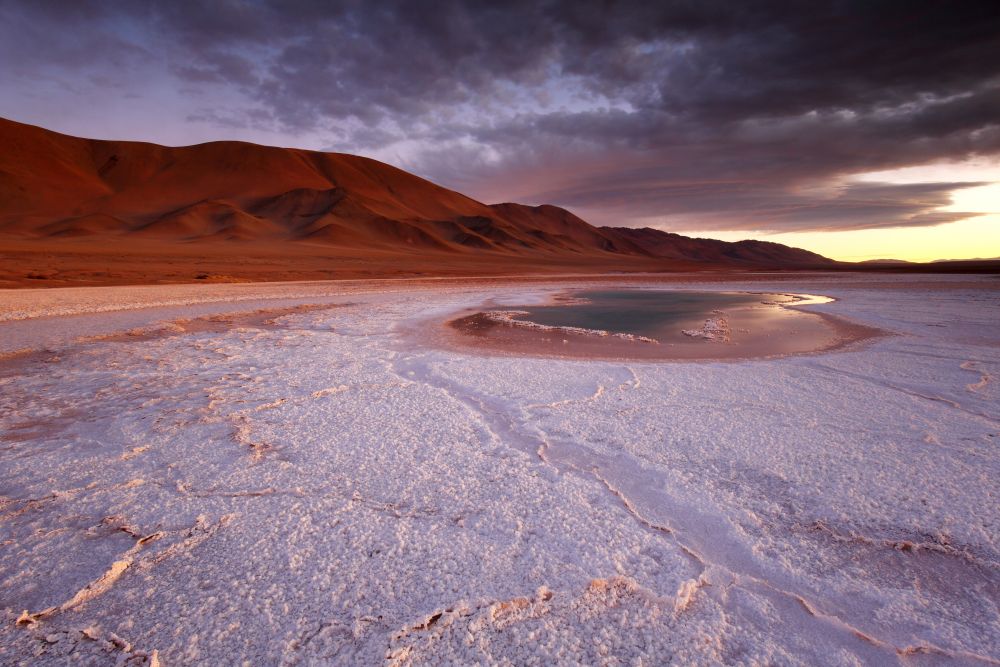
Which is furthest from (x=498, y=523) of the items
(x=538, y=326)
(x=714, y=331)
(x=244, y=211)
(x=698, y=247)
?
(x=698, y=247)

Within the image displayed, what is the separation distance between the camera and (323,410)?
395cm

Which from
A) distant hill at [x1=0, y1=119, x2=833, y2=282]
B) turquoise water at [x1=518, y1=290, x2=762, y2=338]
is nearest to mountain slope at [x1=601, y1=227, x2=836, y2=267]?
distant hill at [x1=0, y1=119, x2=833, y2=282]

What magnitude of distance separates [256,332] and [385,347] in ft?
8.48

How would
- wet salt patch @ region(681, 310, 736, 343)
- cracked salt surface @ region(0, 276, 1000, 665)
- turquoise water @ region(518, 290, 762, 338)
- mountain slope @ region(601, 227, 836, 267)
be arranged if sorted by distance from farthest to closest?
mountain slope @ region(601, 227, 836, 267) → turquoise water @ region(518, 290, 762, 338) → wet salt patch @ region(681, 310, 736, 343) → cracked salt surface @ region(0, 276, 1000, 665)

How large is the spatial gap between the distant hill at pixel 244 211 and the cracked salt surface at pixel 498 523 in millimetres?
29515

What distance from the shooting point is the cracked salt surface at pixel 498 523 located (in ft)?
5.50

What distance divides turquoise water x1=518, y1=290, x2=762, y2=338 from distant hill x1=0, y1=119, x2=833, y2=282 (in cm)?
2393

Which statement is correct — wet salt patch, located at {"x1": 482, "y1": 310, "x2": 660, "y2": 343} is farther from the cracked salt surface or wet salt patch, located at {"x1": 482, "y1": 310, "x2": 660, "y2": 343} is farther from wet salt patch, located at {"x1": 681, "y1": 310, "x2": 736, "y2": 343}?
the cracked salt surface

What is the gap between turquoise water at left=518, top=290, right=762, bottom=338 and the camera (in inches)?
383

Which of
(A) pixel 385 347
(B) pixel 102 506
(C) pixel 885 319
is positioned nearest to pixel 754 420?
(B) pixel 102 506

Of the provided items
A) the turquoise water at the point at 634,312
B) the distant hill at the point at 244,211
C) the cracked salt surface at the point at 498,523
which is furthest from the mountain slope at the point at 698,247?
the cracked salt surface at the point at 498,523

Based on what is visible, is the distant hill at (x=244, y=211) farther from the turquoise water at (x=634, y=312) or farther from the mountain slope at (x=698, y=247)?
the mountain slope at (x=698, y=247)

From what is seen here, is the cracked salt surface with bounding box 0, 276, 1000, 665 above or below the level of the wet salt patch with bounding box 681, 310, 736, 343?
below

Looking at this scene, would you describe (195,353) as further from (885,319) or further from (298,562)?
(885,319)
